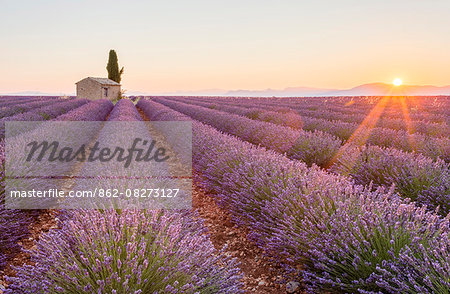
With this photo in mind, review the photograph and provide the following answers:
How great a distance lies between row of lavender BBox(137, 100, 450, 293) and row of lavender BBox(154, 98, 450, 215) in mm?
1185

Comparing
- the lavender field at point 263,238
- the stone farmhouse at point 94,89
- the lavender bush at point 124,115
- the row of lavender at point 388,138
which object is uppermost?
the stone farmhouse at point 94,89

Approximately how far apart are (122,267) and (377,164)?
157 inches

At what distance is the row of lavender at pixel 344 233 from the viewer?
179cm

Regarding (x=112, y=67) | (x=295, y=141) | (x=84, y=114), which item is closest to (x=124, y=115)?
(x=84, y=114)

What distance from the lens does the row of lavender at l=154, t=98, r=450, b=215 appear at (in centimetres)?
365

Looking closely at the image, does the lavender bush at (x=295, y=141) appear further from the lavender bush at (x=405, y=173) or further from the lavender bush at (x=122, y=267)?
the lavender bush at (x=122, y=267)

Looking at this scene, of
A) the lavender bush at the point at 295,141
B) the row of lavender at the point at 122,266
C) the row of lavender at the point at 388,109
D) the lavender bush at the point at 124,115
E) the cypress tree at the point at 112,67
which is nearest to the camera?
the row of lavender at the point at 122,266

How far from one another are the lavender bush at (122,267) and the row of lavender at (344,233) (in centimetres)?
73

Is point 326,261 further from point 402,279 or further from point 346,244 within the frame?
point 402,279

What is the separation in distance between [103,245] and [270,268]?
1.63m

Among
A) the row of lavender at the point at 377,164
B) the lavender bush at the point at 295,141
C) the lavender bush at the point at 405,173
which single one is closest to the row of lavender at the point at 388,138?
the row of lavender at the point at 377,164

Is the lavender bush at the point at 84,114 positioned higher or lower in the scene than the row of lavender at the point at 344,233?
higher

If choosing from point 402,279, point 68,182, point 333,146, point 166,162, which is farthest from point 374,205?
point 166,162

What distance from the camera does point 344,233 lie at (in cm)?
214
